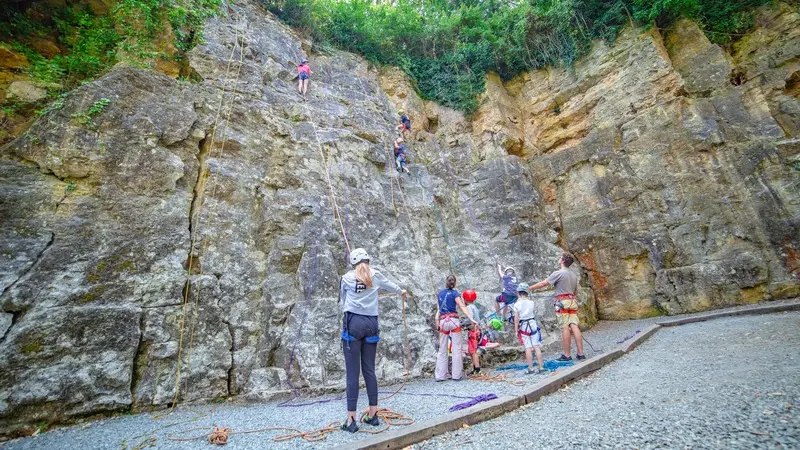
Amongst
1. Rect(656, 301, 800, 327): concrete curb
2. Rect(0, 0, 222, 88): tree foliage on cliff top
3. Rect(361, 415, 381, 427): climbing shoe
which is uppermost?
Rect(0, 0, 222, 88): tree foliage on cliff top

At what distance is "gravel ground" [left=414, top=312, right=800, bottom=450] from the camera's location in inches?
91.5

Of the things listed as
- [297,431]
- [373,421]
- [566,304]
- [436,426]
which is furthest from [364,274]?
[566,304]

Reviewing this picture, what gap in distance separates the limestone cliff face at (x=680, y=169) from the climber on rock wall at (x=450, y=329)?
6.67 metres

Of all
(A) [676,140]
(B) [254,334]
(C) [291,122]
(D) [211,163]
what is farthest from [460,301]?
(A) [676,140]

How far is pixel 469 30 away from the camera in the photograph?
14031 mm

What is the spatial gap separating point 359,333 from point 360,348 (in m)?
0.19

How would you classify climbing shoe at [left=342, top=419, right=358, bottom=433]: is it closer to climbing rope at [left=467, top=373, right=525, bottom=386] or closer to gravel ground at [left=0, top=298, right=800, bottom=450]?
gravel ground at [left=0, top=298, right=800, bottom=450]

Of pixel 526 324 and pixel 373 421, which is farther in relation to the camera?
pixel 526 324

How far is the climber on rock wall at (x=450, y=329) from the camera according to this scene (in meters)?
5.31

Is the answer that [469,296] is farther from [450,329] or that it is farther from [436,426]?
[436,426]

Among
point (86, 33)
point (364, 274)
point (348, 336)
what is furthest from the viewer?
point (86, 33)

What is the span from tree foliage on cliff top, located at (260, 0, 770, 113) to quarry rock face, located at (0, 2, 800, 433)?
74 cm

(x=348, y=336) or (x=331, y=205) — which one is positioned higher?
(x=331, y=205)

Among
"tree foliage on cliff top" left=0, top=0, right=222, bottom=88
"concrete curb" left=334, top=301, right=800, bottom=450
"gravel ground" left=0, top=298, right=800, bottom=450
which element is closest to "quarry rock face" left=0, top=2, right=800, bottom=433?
"gravel ground" left=0, top=298, right=800, bottom=450
